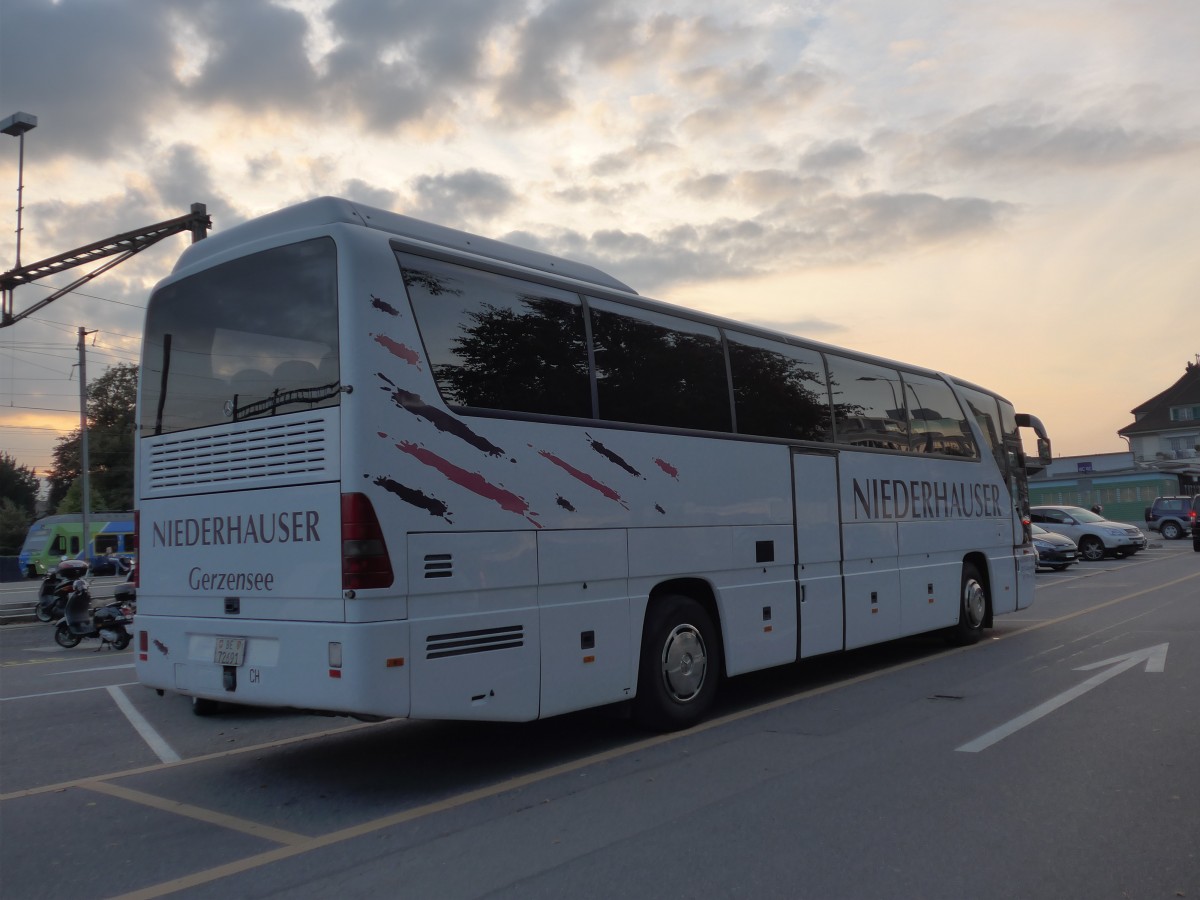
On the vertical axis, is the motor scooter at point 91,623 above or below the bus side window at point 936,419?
below

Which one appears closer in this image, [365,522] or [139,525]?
[365,522]

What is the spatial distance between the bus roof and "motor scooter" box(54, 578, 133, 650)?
33.1ft

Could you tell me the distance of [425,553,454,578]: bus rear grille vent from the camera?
5.91m

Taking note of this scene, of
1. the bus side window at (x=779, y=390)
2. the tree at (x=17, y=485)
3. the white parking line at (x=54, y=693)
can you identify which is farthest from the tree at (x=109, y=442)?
the bus side window at (x=779, y=390)

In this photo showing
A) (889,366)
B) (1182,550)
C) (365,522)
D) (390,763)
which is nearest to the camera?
(365,522)

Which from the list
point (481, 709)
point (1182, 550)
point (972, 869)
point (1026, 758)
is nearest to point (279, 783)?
point (481, 709)

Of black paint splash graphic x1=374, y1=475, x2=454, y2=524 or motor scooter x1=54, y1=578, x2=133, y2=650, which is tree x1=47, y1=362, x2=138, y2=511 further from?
black paint splash graphic x1=374, y1=475, x2=454, y2=524

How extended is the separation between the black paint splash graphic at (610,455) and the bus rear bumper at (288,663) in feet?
6.60

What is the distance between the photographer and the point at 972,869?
4.50 m

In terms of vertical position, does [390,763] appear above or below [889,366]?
below

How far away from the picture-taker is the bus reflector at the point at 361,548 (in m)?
5.65

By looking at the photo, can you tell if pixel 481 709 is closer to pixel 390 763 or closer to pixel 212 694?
pixel 390 763

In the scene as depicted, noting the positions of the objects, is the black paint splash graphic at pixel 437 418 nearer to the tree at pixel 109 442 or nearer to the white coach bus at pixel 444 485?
the white coach bus at pixel 444 485

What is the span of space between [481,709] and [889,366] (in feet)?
24.1
